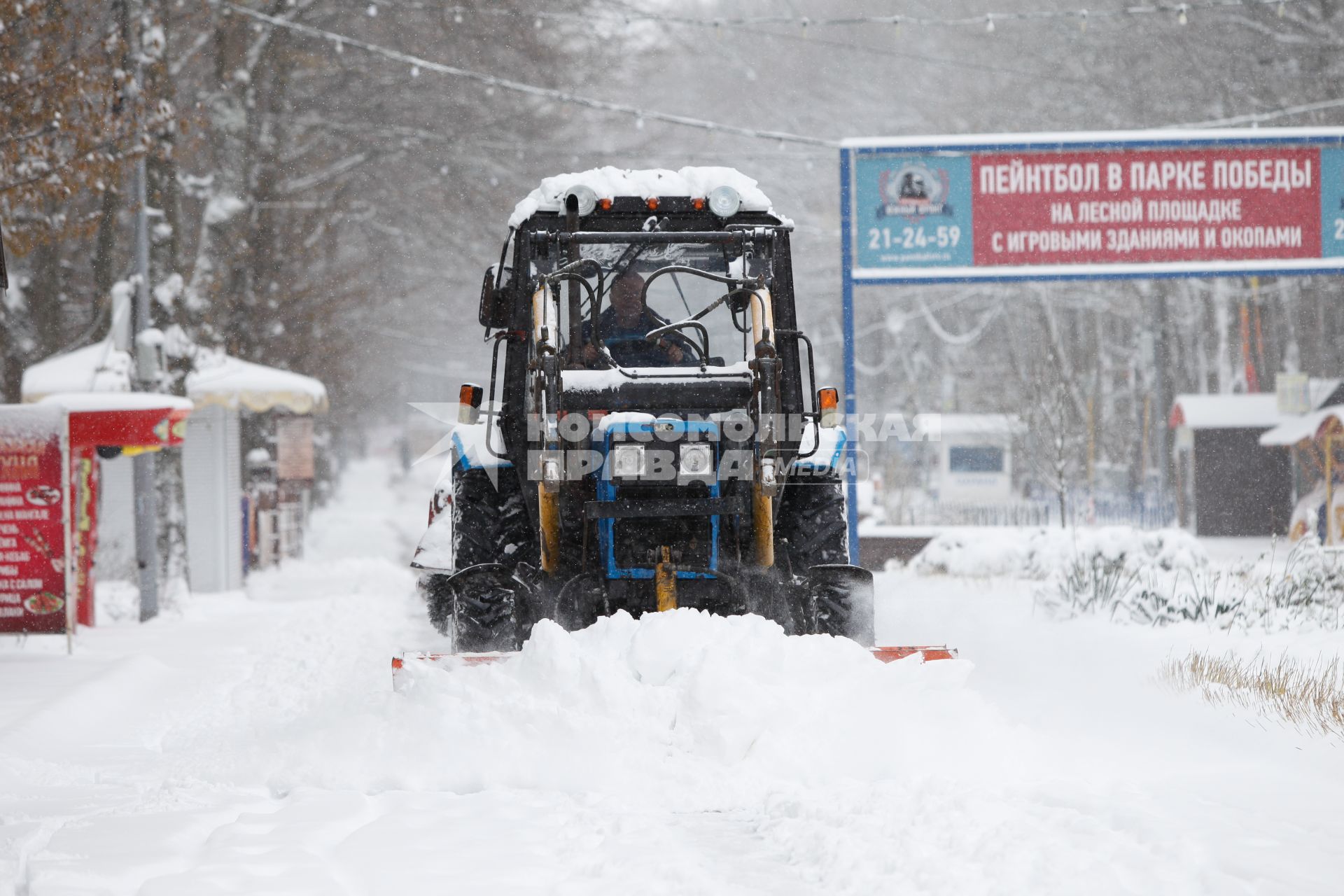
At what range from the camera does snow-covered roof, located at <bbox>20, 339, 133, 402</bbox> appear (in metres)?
16.0

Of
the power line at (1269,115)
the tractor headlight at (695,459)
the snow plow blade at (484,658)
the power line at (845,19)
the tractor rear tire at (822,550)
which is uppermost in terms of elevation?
the power line at (845,19)

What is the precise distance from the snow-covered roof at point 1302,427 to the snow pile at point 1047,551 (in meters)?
8.54

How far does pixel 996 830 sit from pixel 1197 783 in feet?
5.04

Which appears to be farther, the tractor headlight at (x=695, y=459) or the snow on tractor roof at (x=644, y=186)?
the snow on tractor roof at (x=644, y=186)

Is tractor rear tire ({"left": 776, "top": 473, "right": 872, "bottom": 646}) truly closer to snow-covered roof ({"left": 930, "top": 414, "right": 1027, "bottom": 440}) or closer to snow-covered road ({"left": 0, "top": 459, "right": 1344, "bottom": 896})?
snow-covered road ({"left": 0, "top": 459, "right": 1344, "bottom": 896})

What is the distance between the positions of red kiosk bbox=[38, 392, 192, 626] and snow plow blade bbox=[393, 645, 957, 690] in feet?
19.6

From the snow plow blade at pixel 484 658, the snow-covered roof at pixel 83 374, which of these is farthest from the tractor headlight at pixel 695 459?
the snow-covered roof at pixel 83 374

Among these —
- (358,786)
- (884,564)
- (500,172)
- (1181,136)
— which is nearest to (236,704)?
(358,786)

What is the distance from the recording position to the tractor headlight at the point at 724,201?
808cm

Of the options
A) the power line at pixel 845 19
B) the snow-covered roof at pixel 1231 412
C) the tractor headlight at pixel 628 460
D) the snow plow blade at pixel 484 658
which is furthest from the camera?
the snow-covered roof at pixel 1231 412

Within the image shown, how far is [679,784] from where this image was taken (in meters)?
6.07

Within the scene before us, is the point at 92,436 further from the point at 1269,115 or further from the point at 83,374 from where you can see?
the point at 1269,115

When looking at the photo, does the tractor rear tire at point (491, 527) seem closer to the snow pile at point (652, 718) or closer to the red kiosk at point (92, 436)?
the snow pile at point (652, 718)

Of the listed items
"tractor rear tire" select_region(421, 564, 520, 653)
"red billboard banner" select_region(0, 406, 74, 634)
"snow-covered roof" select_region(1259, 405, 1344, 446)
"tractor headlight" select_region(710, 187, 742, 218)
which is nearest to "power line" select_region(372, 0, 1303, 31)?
"snow-covered roof" select_region(1259, 405, 1344, 446)
